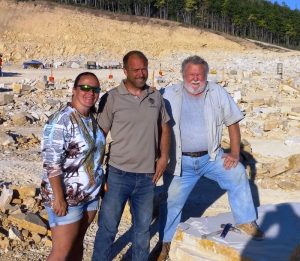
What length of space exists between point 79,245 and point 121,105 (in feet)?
3.60

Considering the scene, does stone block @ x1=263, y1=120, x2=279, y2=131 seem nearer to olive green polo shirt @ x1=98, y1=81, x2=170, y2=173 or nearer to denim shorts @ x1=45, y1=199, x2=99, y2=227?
olive green polo shirt @ x1=98, y1=81, x2=170, y2=173

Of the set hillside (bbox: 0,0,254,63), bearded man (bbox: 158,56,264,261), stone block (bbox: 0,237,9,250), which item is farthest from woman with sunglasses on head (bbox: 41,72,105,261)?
hillside (bbox: 0,0,254,63)

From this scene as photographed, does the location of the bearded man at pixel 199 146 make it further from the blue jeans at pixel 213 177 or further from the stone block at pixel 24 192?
the stone block at pixel 24 192

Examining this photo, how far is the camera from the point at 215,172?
16.3 ft

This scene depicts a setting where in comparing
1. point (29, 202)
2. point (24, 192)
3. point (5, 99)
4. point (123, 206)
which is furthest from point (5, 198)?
point (5, 99)

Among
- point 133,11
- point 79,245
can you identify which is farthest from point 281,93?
point 133,11

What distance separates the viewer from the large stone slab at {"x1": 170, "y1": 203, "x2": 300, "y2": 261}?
461cm

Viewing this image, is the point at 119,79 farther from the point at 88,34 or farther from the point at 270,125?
the point at 88,34

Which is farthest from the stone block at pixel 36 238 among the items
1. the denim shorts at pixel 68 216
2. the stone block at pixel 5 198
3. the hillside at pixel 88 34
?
the hillside at pixel 88 34

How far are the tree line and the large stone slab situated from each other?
75.6 meters

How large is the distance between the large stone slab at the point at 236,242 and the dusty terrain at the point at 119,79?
0.66m

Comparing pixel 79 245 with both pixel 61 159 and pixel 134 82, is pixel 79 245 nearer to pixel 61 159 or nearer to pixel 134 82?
pixel 61 159

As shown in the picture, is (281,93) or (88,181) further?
(281,93)

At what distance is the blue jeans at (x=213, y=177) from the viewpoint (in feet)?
16.1
